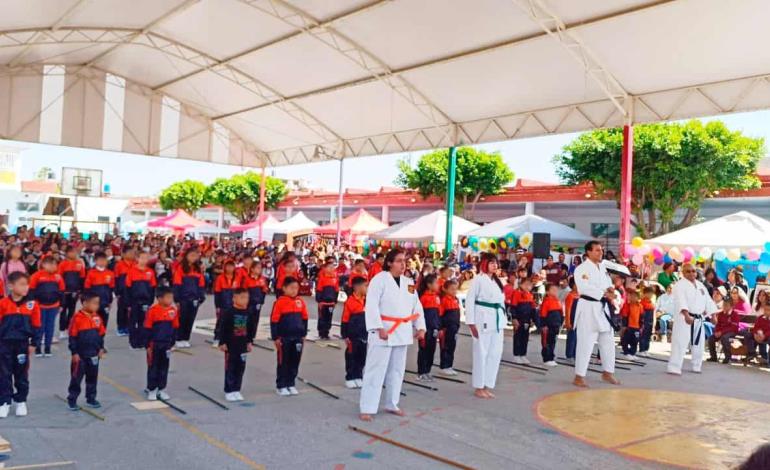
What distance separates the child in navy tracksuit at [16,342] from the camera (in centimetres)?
588

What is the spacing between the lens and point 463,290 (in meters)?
21.1

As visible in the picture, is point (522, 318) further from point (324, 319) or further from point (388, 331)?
point (388, 331)

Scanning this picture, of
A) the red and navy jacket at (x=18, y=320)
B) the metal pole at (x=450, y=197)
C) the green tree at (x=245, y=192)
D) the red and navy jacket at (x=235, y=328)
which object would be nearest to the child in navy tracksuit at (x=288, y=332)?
the red and navy jacket at (x=235, y=328)

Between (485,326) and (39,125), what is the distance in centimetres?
1952

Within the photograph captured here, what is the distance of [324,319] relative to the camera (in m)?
11.5

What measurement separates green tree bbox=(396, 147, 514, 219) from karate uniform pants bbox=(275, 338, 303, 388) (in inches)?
930

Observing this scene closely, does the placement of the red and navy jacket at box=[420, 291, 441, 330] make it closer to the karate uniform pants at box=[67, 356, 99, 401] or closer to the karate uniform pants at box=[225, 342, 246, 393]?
the karate uniform pants at box=[225, 342, 246, 393]

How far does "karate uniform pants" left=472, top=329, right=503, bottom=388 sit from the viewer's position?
754 cm

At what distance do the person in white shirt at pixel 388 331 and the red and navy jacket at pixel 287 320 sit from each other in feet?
3.32

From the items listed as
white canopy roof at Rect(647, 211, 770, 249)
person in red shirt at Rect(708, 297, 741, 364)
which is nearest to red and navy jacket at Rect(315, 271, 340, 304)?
person in red shirt at Rect(708, 297, 741, 364)

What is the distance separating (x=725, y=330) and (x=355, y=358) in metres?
6.86

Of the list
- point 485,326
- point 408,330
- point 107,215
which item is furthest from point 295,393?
point 107,215

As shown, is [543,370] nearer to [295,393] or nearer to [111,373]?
[295,393]

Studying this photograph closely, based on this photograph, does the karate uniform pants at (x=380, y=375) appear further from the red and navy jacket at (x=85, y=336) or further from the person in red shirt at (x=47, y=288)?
the person in red shirt at (x=47, y=288)
